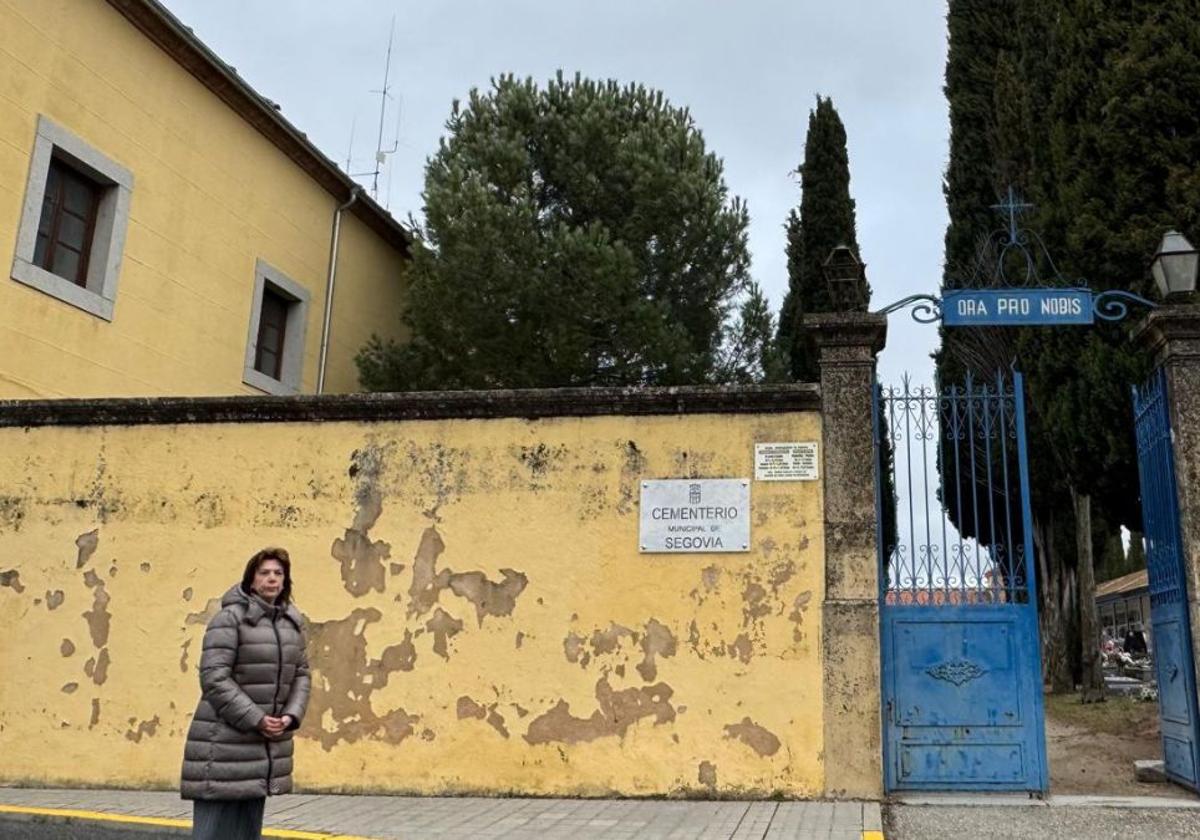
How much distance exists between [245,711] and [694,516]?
365 centimetres

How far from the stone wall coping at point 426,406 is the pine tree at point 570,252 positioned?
7.34m

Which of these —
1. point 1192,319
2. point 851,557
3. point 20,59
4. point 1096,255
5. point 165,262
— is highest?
point 20,59

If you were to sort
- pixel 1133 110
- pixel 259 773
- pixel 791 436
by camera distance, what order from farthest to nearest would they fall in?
1. pixel 1133 110
2. pixel 791 436
3. pixel 259 773

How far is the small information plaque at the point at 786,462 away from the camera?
674 centimetres

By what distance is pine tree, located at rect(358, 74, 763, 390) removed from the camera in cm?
1466

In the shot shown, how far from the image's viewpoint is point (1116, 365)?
8883 millimetres

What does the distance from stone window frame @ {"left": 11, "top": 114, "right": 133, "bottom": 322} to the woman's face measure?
819 centimetres

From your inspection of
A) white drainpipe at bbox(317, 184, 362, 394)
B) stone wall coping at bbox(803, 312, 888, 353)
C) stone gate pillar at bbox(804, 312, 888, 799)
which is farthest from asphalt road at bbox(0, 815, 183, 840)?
white drainpipe at bbox(317, 184, 362, 394)

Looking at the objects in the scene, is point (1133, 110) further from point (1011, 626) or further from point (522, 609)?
point (522, 609)

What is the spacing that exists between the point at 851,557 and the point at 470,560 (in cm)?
269

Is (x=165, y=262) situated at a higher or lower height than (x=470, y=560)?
higher

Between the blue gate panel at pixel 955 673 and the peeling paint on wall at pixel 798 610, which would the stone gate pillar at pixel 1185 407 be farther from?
the peeling paint on wall at pixel 798 610

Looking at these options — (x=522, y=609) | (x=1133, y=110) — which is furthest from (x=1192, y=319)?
(x=522, y=609)

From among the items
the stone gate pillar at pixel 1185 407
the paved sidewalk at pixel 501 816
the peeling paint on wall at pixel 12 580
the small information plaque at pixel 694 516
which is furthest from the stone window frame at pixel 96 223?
the stone gate pillar at pixel 1185 407
